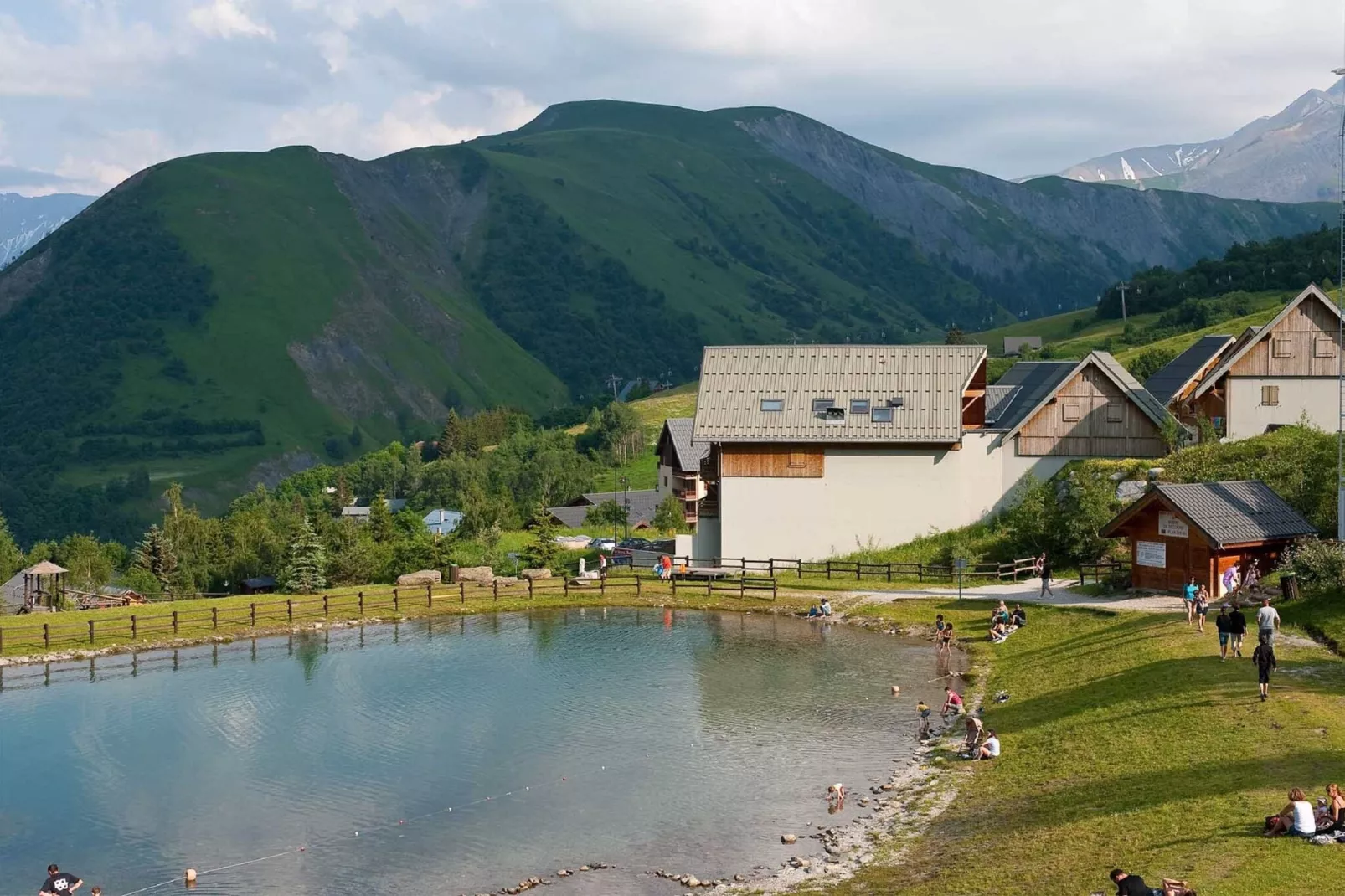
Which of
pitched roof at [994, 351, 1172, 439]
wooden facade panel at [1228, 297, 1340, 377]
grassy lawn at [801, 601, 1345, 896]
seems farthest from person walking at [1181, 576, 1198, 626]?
wooden facade panel at [1228, 297, 1340, 377]

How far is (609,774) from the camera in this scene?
3494 centimetres

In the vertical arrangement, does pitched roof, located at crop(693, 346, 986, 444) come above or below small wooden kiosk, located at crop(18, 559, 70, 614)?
above

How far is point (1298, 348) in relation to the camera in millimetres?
70250

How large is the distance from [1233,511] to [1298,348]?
25777mm

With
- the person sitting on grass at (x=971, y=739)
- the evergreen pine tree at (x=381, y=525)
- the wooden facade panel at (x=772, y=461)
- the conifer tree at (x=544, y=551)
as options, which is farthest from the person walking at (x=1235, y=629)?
the evergreen pine tree at (x=381, y=525)

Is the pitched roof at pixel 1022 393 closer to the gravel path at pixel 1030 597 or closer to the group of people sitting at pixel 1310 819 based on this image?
the gravel path at pixel 1030 597

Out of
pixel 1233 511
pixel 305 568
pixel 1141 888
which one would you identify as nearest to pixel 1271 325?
pixel 1233 511

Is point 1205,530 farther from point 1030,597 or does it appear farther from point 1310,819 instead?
point 1310,819

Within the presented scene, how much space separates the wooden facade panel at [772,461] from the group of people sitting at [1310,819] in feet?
145

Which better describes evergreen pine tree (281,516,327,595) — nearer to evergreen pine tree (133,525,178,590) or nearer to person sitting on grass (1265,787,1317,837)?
evergreen pine tree (133,525,178,590)

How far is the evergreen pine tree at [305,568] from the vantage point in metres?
73.9

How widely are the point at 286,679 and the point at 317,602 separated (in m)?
16.2

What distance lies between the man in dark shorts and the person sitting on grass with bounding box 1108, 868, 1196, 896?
20613 mm

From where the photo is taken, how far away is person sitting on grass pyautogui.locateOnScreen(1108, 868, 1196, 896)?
21172mm
